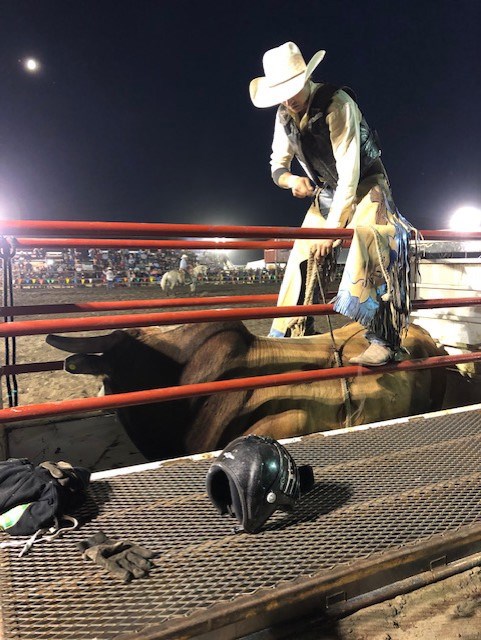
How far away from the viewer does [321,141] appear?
2.88 metres

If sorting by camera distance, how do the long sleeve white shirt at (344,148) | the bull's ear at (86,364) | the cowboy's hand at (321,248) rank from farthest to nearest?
the cowboy's hand at (321,248)
the long sleeve white shirt at (344,148)
the bull's ear at (86,364)

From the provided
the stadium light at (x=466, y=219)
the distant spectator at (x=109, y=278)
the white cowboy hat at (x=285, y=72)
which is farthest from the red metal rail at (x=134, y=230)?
the distant spectator at (x=109, y=278)

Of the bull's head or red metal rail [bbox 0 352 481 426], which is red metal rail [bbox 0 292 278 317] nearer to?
the bull's head

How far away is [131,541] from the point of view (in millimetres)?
1519

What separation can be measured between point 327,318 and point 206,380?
3.27 feet

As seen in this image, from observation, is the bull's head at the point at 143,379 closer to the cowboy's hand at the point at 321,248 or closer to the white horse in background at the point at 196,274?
the cowboy's hand at the point at 321,248

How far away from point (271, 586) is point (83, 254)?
22818 millimetres

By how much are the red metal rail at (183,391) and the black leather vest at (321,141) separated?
1320mm

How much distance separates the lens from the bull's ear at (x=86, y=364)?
2.39m

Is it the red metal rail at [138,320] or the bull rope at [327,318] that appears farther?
the bull rope at [327,318]

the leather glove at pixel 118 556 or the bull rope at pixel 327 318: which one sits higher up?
the bull rope at pixel 327 318

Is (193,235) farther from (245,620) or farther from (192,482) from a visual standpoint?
(245,620)

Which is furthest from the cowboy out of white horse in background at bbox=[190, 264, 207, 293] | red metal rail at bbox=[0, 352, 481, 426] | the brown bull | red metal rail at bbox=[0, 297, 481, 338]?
white horse in background at bbox=[190, 264, 207, 293]

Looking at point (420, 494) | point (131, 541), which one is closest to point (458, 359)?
point (420, 494)
